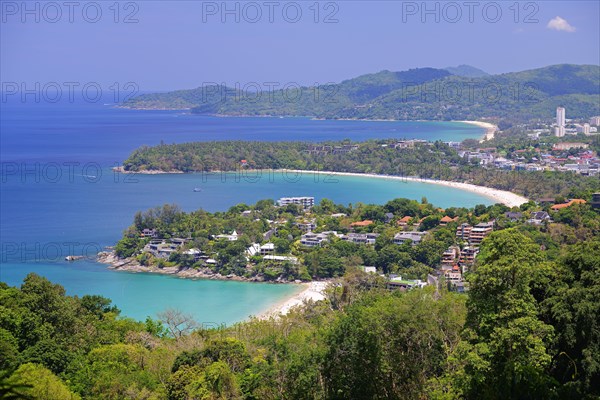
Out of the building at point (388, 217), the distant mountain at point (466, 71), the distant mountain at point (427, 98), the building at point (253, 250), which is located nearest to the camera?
the building at point (253, 250)

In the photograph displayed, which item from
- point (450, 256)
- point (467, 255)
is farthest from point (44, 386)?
point (467, 255)

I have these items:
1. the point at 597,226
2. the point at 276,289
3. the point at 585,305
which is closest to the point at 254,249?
the point at 276,289

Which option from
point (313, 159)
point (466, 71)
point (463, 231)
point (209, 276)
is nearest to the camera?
point (209, 276)

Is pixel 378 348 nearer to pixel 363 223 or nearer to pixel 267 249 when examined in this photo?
pixel 267 249

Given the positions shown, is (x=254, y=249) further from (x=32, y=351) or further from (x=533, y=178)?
(x=533, y=178)

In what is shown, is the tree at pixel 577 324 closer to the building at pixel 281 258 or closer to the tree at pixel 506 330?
the tree at pixel 506 330

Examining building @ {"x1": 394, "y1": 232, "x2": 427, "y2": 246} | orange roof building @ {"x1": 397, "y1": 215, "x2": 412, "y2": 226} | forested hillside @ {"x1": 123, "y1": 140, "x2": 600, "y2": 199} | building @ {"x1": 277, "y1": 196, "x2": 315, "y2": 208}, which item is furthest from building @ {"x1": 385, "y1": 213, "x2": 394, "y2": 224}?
forested hillside @ {"x1": 123, "y1": 140, "x2": 600, "y2": 199}

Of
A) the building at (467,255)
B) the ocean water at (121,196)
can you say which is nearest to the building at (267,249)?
the ocean water at (121,196)
